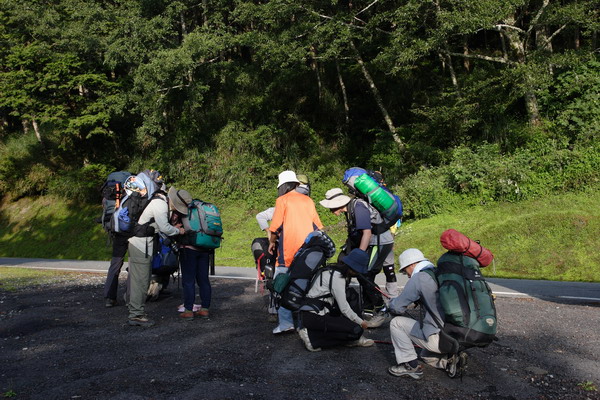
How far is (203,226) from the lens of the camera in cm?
766

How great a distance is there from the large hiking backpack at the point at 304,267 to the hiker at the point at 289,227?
453 millimetres

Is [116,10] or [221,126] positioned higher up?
[116,10]

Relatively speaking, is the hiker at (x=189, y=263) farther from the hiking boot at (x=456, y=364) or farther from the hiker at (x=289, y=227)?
the hiking boot at (x=456, y=364)

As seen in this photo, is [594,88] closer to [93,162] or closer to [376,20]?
[376,20]

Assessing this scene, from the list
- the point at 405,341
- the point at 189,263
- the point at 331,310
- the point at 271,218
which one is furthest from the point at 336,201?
the point at 405,341

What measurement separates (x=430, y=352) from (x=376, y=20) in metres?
16.0

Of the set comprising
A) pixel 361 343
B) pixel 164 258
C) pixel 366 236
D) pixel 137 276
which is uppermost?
pixel 366 236

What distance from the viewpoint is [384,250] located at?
7359 mm

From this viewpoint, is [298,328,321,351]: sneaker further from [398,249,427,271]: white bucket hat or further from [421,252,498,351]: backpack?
[421,252,498,351]: backpack

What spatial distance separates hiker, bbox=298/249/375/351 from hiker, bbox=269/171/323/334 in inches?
29.3

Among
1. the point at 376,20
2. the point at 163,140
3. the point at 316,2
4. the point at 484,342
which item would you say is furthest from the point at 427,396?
the point at 163,140

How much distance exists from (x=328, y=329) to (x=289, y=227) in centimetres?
147

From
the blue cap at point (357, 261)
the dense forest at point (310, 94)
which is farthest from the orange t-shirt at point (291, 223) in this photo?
the dense forest at point (310, 94)

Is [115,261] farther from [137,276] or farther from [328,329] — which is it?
[328,329]
